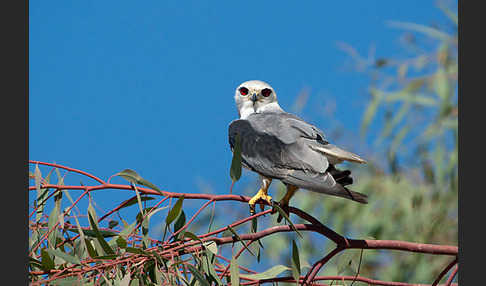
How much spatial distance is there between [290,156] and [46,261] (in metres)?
0.93

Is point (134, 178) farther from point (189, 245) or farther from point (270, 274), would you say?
point (270, 274)

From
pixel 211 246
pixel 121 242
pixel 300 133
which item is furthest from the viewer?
pixel 300 133

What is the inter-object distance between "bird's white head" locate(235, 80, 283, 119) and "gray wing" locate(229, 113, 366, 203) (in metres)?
0.52

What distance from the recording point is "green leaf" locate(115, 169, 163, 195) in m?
2.05

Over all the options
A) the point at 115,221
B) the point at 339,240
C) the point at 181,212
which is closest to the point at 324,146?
the point at 339,240

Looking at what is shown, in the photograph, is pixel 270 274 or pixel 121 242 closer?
pixel 121 242

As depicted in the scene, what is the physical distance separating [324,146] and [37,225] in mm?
1024

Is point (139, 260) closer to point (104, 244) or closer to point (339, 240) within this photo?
point (104, 244)

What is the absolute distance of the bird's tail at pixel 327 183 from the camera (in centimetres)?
205

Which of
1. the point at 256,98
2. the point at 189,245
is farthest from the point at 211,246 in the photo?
the point at 256,98

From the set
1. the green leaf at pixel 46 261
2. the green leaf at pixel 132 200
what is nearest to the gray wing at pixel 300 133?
the green leaf at pixel 132 200

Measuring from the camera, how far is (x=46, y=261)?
190 cm

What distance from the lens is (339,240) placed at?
2.18m

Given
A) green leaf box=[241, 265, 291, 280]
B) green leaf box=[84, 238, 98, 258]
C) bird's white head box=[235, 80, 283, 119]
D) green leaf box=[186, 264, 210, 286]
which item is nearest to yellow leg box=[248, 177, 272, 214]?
green leaf box=[241, 265, 291, 280]
